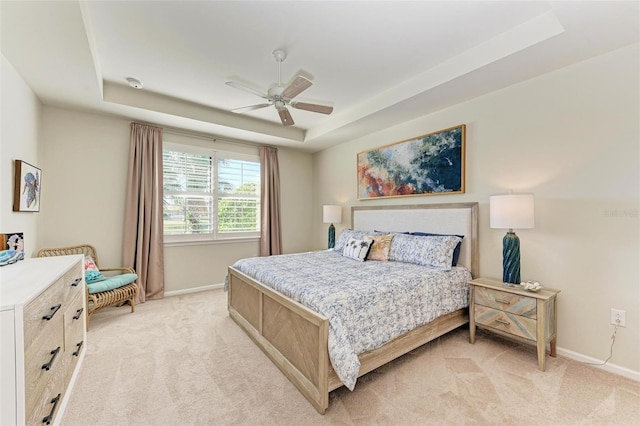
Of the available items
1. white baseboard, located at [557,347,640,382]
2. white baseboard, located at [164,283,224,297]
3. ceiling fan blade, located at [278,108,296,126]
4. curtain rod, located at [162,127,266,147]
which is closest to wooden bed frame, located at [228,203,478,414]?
white baseboard, located at [557,347,640,382]

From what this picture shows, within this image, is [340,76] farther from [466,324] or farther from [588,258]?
[466,324]

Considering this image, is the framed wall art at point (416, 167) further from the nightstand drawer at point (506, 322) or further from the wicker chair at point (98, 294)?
the wicker chair at point (98, 294)

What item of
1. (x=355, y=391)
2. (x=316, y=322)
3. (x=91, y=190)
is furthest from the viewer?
(x=91, y=190)

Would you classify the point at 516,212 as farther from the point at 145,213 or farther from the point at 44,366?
the point at 145,213

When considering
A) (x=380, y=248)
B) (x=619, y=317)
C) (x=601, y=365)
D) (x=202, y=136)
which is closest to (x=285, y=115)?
(x=380, y=248)

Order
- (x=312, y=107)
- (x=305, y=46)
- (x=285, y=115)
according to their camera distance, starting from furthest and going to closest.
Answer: (x=285, y=115), (x=312, y=107), (x=305, y=46)

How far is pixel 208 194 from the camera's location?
4.64 m

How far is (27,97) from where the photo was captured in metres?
2.79

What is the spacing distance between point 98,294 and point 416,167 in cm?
416

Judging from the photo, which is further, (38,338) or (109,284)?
(109,284)

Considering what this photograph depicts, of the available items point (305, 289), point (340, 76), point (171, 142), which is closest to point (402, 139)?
point (340, 76)

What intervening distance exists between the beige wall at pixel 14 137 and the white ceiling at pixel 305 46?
0.14 metres

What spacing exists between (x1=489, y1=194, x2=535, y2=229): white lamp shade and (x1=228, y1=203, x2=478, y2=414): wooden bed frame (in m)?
0.60

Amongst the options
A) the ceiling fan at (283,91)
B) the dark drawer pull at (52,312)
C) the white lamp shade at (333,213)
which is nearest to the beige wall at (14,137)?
the dark drawer pull at (52,312)
